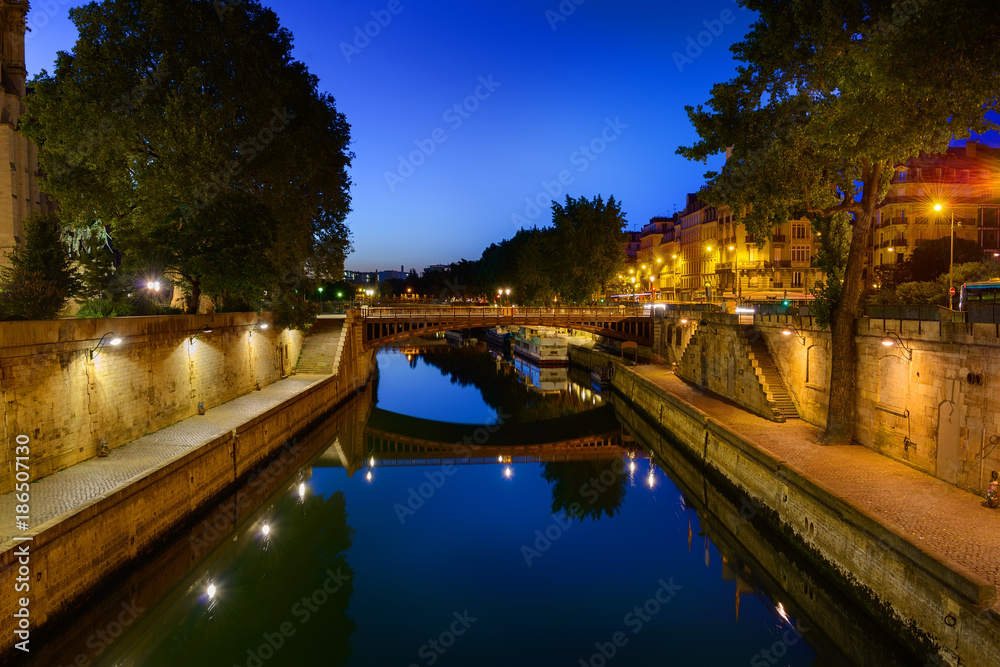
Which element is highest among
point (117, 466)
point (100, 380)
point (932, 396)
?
point (100, 380)

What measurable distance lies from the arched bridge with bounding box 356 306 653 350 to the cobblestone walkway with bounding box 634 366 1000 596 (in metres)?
21.8

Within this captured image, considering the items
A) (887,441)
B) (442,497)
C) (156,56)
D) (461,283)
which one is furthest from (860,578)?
(461,283)

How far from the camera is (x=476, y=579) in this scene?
1438 centimetres

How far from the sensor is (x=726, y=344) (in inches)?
1041

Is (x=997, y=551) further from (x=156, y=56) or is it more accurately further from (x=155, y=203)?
(x=156, y=56)

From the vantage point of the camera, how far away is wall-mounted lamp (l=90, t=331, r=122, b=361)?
1507 centimetres

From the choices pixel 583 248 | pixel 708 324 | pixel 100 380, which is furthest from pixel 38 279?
pixel 583 248

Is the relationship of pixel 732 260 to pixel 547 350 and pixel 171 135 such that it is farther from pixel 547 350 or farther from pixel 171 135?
pixel 171 135

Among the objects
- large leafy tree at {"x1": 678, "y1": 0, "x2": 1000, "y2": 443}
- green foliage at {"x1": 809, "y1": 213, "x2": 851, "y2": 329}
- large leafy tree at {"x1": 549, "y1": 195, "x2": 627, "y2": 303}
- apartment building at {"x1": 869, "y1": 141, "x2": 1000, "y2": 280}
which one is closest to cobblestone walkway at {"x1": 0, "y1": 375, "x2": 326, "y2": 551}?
large leafy tree at {"x1": 678, "y1": 0, "x2": 1000, "y2": 443}

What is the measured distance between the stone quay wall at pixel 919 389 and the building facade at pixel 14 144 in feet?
140

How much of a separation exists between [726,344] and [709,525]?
1100 centimetres

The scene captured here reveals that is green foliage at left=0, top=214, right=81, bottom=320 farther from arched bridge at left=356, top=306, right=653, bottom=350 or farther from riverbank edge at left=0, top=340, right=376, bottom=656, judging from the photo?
arched bridge at left=356, top=306, right=653, bottom=350

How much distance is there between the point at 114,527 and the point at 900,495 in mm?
16857

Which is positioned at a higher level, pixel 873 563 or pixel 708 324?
pixel 708 324
